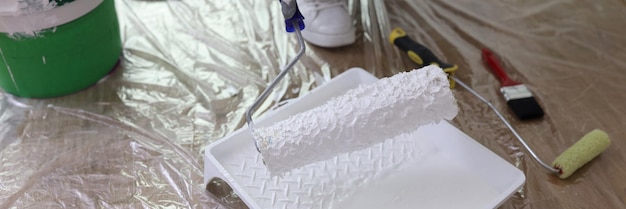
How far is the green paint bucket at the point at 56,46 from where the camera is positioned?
92 centimetres

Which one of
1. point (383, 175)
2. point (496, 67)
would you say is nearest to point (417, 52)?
point (496, 67)

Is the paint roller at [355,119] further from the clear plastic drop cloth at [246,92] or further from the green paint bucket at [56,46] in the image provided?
the green paint bucket at [56,46]

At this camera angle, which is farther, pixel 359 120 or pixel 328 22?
pixel 328 22

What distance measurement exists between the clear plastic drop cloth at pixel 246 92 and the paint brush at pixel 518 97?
0.05 feet

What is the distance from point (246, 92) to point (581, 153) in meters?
0.55

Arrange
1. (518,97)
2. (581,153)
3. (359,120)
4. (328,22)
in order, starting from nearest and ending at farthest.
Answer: (359,120)
(581,153)
(518,97)
(328,22)

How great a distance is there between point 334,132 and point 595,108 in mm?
527

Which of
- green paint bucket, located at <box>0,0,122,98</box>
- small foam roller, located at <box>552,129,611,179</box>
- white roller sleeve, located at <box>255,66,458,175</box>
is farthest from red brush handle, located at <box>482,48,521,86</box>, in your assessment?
green paint bucket, located at <box>0,0,122,98</box>

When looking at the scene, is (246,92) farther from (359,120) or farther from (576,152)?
(576,152)

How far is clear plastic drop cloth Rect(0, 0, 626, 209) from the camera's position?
0.90m

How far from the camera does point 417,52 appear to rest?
108 centimetres

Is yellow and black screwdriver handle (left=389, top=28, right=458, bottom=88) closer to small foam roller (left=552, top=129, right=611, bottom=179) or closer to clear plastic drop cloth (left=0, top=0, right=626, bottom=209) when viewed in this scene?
clear plastic drop cloth (left=0, top=0, right=626, bottom=209)

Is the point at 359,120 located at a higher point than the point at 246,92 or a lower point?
higher

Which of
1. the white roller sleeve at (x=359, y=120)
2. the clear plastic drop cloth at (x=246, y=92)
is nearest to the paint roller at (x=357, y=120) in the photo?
the white roller sleeve at (x=359, y=120)
